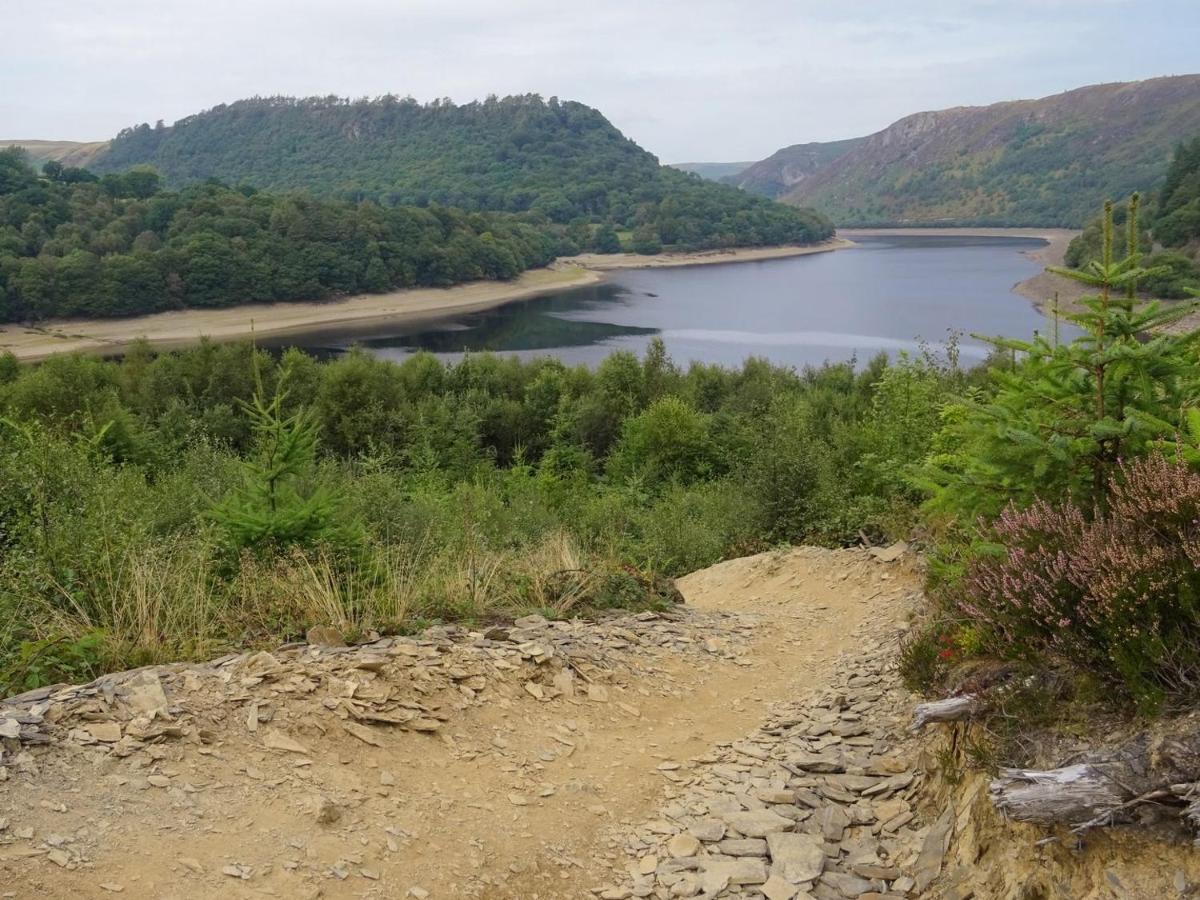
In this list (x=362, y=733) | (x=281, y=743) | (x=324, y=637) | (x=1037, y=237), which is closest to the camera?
(x=281, y=743)

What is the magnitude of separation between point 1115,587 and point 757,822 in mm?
1905

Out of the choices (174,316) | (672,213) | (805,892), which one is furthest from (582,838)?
(672,213)

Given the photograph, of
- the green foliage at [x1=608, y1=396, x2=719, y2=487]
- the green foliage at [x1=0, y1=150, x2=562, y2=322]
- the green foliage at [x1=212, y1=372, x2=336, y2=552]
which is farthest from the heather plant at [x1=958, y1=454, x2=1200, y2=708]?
the green foliage at [x1=0, y1=150, x2=562, y2=322]

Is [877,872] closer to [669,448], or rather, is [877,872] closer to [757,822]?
[757,822]

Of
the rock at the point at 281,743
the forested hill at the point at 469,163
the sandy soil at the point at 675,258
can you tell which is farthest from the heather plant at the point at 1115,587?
the forested hill at the point at 469,163

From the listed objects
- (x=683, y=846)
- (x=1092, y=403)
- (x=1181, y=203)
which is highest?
(x=1181, y=203)

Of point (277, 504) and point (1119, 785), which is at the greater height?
point (1119, 785)

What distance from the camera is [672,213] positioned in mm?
115125

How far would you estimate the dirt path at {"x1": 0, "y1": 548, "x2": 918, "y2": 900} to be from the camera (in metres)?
3.55

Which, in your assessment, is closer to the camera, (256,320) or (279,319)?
(256,320)

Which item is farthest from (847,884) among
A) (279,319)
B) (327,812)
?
(279,319)

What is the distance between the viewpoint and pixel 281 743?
4355mm

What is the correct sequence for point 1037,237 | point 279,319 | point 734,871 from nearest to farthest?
point 734,871 < point 279,319 < point 1037,237

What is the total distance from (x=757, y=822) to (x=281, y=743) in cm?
234
